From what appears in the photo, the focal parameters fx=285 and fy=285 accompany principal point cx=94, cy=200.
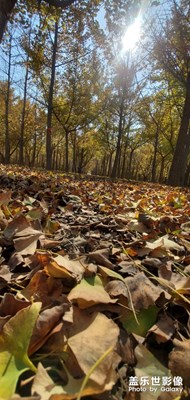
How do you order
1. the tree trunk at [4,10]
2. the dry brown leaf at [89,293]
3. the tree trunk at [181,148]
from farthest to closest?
1. the tree trunk at [181,148]
2. the tree trunk at [4,10]
3. the dry brown leaf at [89,293]

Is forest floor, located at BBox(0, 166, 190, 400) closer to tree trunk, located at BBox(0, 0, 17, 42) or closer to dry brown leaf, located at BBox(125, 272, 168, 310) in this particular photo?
dry brown leaf, located at BBox(125, 272, 168, 310)

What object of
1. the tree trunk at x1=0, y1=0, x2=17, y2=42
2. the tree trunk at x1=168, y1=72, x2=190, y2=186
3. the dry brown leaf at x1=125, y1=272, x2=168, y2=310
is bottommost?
the dry brown leaf at x1=125, y1=272, x2=168, y2=310

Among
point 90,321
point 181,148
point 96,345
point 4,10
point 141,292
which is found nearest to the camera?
point 96,345

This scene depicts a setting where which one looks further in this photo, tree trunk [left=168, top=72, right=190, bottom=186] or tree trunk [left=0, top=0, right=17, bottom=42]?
tree trunk [left=168, top=72, right=190, bottom=186]

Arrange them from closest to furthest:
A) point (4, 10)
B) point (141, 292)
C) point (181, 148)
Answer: point (141, 292) → point (4, 10) → point (181, 148)

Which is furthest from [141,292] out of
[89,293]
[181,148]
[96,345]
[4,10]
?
[181,148]

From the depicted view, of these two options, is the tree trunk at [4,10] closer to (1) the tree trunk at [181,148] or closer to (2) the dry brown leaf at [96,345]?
(2) the dry brown leaf at [96,345]

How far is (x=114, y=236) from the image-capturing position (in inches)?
68.1

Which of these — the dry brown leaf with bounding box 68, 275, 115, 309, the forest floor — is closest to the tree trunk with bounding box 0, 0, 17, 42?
the forest floor

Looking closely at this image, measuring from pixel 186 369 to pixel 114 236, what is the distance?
1030 mm

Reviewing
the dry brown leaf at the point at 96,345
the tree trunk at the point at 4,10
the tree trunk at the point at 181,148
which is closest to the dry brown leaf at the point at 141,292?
the dry brown leaf at the point at 96,345

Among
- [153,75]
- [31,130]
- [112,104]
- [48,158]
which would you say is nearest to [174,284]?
[48,158]

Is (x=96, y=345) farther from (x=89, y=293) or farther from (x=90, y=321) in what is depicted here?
(x=89, y=293)

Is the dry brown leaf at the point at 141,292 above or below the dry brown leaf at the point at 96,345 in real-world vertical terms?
above
